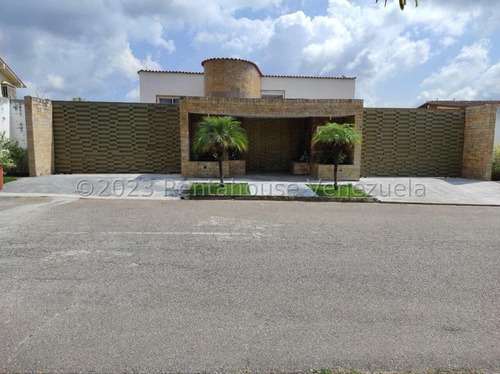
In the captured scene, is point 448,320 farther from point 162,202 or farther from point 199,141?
point 199,141

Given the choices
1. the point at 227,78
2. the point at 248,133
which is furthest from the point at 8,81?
the point at 248,133

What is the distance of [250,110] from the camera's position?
14.3 m

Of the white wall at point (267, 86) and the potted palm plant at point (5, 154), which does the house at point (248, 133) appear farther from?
the white wall at point (267, 86)

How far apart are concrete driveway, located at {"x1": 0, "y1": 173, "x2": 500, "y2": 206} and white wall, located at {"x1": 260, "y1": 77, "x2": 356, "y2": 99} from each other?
31.1ft

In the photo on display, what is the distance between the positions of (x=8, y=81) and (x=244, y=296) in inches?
1188

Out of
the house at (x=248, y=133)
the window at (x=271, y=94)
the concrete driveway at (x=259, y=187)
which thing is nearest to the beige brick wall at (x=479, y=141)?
the house at (x=248, y=133)

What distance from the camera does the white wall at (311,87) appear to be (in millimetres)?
22688

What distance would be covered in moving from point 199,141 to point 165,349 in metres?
9.25

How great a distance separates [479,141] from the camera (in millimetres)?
15266

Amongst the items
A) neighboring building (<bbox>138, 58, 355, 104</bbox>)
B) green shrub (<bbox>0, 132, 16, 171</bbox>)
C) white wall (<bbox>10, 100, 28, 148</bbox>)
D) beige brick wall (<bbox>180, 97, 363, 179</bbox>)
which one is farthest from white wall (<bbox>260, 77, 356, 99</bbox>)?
green shrub (<bbox>0, 132, 16, 171</bbox>)

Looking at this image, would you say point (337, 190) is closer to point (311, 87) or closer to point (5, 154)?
point (5, 154)

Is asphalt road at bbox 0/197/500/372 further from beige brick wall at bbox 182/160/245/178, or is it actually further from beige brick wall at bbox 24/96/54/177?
beige brick wall at bbox 24/96/54/177

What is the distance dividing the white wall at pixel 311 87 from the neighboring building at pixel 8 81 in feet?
60.6

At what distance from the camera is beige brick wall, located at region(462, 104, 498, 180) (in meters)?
14.9
